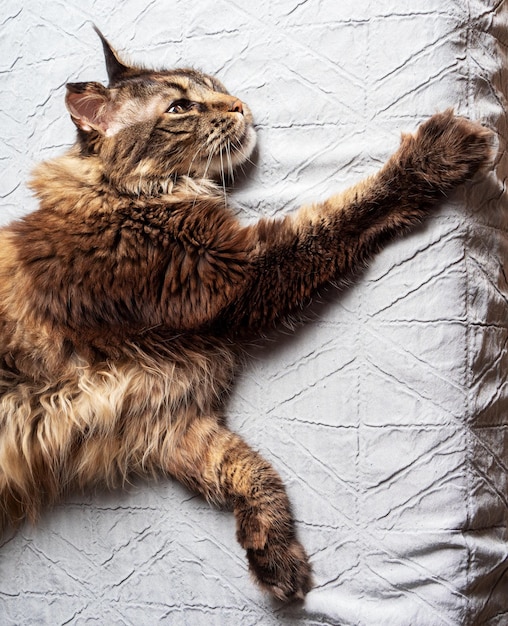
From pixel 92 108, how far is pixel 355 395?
3.04ft

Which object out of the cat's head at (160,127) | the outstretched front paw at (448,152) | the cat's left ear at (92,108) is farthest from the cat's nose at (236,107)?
the outstretched front paw at (448,152)

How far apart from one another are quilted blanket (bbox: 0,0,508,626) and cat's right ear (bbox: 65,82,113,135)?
28 cm

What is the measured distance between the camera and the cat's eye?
162 centimetres

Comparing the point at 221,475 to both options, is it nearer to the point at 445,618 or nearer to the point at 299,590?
the point at 299,590

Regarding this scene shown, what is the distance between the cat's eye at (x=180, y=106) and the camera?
162 centimetres

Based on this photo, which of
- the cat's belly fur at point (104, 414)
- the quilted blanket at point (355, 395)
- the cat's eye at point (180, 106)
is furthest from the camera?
the cat's eye at point (180, 106)

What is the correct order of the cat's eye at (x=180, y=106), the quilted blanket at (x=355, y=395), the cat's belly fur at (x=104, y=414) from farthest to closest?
the cat's eye at (x=180, y=106) → the cat's belly fur at (x=104, y=414) → the quilted blanket at (x=355, y=395)

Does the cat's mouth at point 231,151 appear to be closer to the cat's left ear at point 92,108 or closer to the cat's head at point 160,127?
the cat's head at point 160,127

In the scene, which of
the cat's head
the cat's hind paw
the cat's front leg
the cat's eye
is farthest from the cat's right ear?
the cat's hind paw

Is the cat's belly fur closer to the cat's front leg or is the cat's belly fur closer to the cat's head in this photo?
the cat's front leg

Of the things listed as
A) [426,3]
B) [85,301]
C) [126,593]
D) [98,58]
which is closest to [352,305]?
[85,301]

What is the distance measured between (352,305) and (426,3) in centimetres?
71

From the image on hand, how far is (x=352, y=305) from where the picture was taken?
59.0 inches

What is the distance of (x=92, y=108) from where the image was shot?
1619mm
